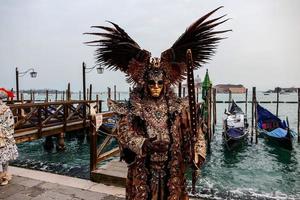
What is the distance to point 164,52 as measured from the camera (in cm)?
278

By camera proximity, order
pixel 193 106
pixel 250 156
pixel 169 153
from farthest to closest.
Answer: pixel 250 156 → pixel 169 153 → pixel 193 106

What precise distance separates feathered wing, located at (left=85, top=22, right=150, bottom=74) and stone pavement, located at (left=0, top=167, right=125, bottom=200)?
8.41ft

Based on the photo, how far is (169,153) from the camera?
8.57ft

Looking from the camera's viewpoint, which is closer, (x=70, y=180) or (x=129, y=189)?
(x=129, y=189)

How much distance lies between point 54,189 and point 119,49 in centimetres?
320

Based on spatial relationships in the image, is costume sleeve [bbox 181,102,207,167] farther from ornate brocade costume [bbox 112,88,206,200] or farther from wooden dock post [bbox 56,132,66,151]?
wooden dock post [bbox 56,132,66,151]

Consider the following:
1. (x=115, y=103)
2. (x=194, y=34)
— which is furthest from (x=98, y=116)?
(x=194, y=34)

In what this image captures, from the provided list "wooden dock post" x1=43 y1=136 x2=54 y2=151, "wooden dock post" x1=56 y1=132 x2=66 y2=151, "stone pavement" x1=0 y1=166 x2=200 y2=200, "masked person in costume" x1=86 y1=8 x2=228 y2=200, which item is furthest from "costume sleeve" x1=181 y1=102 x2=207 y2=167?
"wooden dock post" x1=43 y1=136 x2=54 y2=151

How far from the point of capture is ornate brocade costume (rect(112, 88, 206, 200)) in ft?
8.46

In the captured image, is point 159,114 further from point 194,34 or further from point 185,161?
point 194,34

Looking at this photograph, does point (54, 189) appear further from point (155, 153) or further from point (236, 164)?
point (236, 164)

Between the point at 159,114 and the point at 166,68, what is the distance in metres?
0.49

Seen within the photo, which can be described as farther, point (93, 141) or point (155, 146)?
point (93, 141)

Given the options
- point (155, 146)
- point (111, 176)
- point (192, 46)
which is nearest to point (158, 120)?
point (155, 146)
